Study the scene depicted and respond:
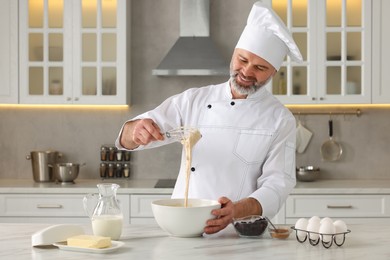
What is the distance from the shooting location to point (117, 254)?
2309mm

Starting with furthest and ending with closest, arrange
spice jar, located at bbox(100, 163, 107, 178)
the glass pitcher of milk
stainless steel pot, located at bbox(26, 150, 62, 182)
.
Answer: spice jar, located at bbox(100, 163, 107, 178)
stainless steel pot, located at bbox(26, 150, 62, 182)
the glass pitcher of milk

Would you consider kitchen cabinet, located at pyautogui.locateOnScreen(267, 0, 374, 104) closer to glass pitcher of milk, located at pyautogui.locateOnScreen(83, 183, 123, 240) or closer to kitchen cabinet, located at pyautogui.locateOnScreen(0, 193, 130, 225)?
kitchen cabinet, located at pyautogui.locateOnScreen(0, 193, 130, 225)

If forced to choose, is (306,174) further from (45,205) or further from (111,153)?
(45,205)

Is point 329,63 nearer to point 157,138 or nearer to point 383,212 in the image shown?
point 383,212

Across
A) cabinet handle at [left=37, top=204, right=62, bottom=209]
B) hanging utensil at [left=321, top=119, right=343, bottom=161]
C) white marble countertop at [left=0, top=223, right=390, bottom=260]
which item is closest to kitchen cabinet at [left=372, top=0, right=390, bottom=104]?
hanging utensil at [left=321, top=119, right=343, bottom=161]

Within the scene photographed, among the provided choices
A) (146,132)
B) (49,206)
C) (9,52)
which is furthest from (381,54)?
(146,132)

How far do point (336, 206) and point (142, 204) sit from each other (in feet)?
4.23

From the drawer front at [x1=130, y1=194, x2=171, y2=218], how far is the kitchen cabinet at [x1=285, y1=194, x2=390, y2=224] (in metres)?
0.87

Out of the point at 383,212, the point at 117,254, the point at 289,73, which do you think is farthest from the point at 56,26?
the point at 117,254

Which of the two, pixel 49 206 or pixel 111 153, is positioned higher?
pixel 111 153

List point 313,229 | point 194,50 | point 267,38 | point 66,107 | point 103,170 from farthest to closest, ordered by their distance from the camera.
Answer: point 66,107 → point 103,170 → point 194,50 → point 267,38 → point 313,229

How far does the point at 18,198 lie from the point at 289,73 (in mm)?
2056

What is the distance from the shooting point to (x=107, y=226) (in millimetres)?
2488

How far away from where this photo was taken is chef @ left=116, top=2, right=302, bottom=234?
3090 millimetres
